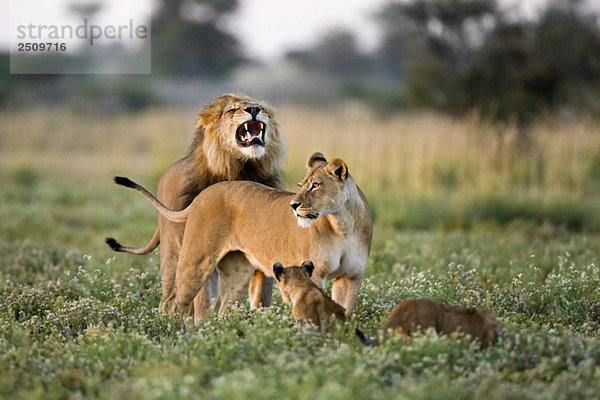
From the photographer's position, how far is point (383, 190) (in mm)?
13375

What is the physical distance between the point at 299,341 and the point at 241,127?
1975 millimetres

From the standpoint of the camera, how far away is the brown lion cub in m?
4.82

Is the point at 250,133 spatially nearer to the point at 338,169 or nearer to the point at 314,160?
the point at 314,160

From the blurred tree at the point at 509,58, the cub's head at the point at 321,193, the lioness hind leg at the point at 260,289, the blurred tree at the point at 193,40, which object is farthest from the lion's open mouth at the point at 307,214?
the blurred tree at the point at 193,40

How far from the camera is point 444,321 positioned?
4844mm

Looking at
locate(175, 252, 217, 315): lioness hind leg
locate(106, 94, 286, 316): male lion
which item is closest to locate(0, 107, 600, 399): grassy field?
locate(175, 252, 217, 315): lioness hind leg

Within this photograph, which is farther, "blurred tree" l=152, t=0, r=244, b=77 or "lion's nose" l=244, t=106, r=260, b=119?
"blurred tree" l=152, t=0, r=244, b=77

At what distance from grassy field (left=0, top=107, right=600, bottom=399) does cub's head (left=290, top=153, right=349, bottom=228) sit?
1.99ft

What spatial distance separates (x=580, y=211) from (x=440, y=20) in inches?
439

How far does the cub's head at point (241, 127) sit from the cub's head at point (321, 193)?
882 mm

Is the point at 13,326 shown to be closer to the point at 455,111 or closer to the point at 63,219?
the point at 63,219

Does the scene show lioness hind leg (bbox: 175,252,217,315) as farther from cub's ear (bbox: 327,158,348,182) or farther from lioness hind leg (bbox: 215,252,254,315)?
cub's ear (bbox: 327,158,348,182)

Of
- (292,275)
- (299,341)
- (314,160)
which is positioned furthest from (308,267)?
(314,160)

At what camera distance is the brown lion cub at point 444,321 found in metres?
4.82
